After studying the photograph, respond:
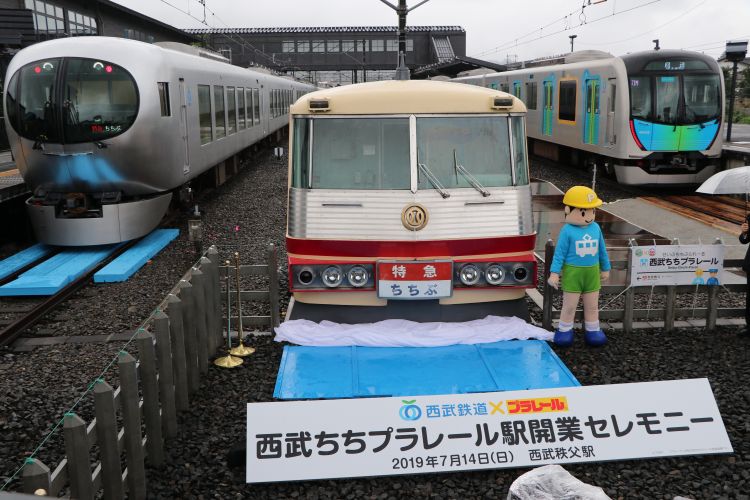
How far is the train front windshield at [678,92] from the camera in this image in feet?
50.1

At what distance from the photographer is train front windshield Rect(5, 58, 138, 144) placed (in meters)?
10.0

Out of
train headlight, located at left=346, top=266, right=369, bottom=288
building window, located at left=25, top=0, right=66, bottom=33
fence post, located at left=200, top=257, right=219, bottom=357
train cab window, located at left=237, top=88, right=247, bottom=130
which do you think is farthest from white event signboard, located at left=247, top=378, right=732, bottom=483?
building window, located at left=25, top=0, right=66, bottom=33

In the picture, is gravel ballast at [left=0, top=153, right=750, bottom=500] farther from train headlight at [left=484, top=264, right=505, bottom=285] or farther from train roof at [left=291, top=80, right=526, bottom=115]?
train roof at [left=291, top=80, right=526, bottom=115]

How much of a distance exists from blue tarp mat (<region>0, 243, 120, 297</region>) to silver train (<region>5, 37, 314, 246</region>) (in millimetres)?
272

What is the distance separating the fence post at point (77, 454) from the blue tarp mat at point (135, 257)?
235 inches

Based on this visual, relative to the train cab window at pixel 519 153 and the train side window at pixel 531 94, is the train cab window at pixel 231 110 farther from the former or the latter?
the train cab window at pixel 519 153

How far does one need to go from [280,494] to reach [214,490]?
41cm

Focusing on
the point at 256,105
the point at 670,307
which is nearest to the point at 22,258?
the point at 670,307

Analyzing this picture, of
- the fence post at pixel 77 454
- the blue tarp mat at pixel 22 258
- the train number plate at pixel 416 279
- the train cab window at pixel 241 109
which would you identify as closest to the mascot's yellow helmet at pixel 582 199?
the train number plate at pixel 416 279

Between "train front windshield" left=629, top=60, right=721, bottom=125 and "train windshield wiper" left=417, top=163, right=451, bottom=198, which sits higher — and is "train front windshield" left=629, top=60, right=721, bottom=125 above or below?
Result: above

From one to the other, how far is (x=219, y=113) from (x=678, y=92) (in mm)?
9980

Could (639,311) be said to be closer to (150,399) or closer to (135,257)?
(150,399)

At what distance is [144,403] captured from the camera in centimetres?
446

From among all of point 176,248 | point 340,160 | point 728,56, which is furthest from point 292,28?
point 340,160
